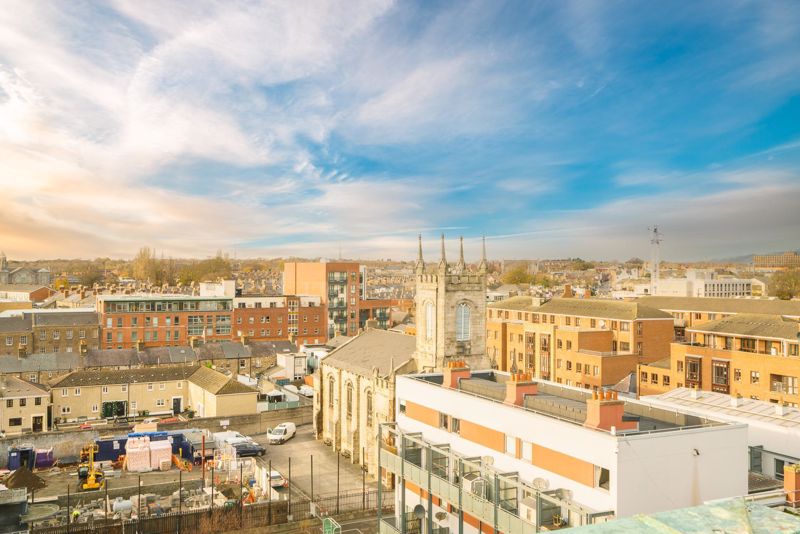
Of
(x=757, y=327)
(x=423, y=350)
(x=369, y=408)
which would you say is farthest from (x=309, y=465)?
(x=757, y=327)

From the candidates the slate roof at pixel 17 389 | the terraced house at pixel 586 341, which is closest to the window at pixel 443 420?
the terraced house at pixel 586 341

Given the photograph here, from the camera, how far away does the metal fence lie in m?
31.1

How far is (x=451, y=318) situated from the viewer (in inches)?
1640

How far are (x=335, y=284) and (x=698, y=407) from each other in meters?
68.3

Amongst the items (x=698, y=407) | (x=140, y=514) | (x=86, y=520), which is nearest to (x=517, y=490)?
(x=698, y=407)

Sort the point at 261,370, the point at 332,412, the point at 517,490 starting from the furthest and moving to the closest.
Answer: the point at 261,370, the point at 332,412, the point at 517,490

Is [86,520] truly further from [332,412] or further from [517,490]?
[517,490]

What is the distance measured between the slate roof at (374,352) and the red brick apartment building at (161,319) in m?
39.0

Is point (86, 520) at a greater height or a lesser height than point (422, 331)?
lesser

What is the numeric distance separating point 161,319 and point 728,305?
70.4 m

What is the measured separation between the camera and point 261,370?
73.4 metres

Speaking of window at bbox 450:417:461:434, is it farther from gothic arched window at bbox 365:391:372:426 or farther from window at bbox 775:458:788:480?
gothic arched window at bbox 365:391:372:426

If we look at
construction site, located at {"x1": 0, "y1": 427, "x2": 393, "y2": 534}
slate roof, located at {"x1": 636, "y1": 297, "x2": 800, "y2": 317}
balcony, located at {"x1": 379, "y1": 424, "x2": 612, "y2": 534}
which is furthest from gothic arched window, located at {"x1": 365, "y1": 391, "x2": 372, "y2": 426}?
slate roof, located at {"x1": 636, "y1": 297, "x2": 800, "y2": 317}

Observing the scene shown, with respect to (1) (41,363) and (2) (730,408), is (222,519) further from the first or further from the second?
(1) (41,363)
